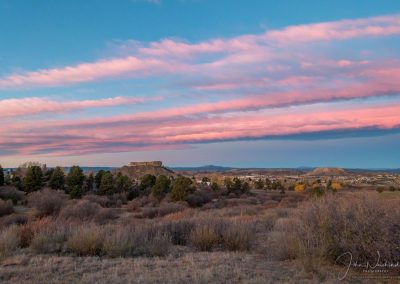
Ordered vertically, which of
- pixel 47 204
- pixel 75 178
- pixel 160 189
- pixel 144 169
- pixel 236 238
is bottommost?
pixel 47 204

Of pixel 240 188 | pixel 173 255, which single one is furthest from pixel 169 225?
→ pixel 240 188

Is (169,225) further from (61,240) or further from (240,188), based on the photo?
(240,188)

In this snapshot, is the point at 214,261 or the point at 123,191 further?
the point at 123,191

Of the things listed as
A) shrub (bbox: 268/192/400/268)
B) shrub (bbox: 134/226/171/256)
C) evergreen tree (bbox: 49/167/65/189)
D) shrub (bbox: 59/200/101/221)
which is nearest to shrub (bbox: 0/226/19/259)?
shrub (bbox: 134/226/171/256)

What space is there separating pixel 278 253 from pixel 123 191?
44656 millimetres

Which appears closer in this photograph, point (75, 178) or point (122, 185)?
point (75, 178)

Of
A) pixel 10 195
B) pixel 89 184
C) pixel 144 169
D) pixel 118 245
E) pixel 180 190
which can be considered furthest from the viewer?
pixel 144 169

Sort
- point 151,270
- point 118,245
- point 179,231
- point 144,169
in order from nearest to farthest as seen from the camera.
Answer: point 151,270 → point 118,245 → point 179,231 → point 144,169

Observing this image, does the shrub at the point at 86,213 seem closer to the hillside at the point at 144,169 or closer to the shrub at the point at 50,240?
the shrub at the point at 50,240

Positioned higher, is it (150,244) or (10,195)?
(150,244)

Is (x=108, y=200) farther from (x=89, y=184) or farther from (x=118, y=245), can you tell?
(x=118, y=245)

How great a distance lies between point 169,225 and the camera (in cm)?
1623

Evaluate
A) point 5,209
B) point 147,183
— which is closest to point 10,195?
point 5,209

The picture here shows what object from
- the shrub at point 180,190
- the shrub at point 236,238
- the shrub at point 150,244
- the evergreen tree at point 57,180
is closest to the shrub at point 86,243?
the shrub at point 150,244
